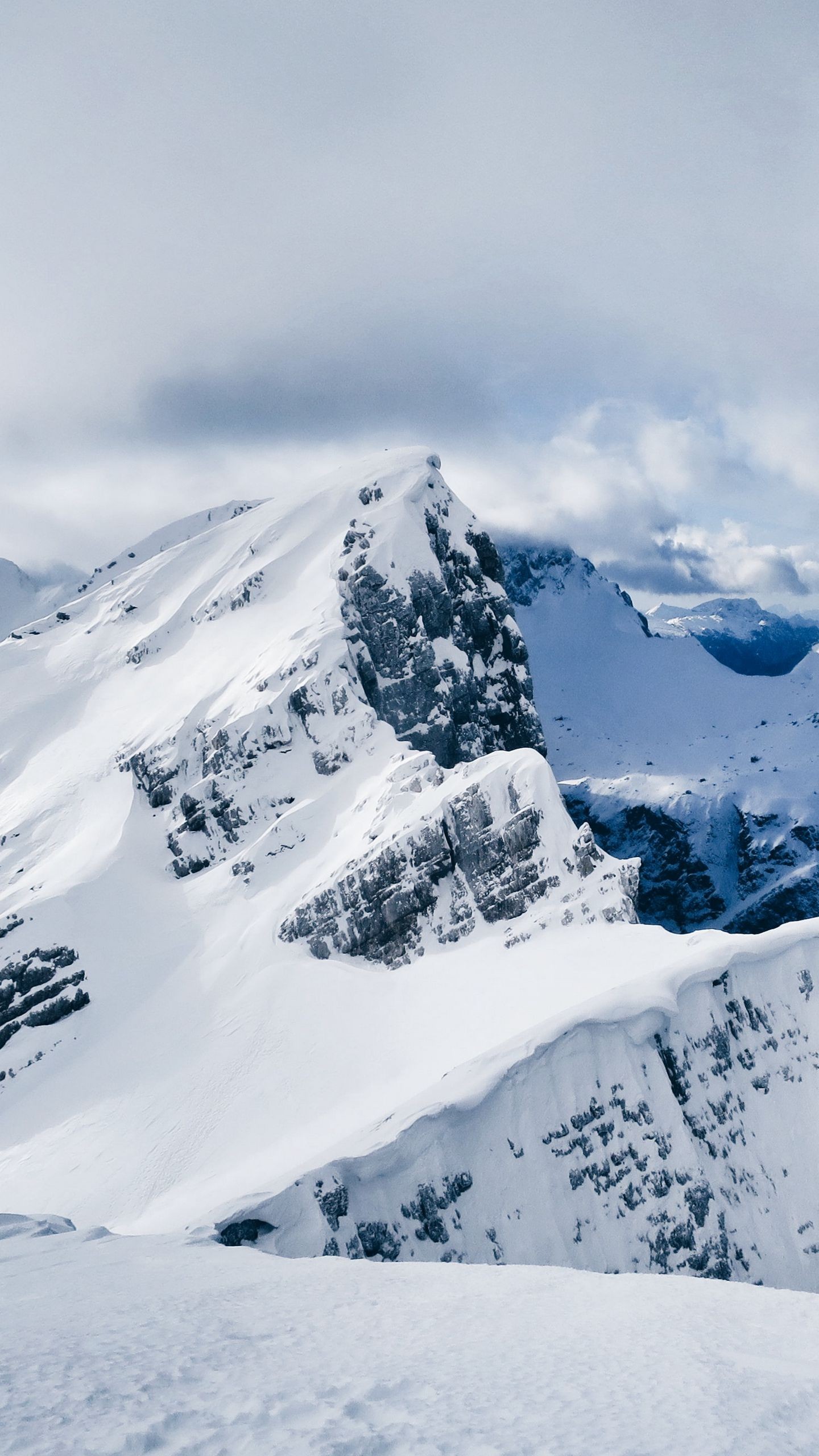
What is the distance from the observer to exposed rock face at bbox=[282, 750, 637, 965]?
2517 inches

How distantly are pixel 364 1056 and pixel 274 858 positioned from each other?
30250 millimetres

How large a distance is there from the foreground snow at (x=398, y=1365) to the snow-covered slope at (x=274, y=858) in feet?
81.9

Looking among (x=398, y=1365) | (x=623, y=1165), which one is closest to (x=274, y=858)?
(x=623, y=1165)

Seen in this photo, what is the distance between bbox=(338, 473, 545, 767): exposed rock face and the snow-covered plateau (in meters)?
0.54

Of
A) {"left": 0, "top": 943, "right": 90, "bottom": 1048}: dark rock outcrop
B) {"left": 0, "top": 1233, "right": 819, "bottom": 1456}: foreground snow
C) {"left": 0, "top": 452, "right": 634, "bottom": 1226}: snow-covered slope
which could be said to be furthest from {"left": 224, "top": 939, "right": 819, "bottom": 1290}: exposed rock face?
{"left": 0, "top": 943, "right": 90, "bottom": 1048}: dark rock outcrop

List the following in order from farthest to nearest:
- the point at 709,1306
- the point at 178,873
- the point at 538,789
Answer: the point at 178,873 < the point at 538,789 < the point at 709,1306

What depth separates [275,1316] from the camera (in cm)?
1698

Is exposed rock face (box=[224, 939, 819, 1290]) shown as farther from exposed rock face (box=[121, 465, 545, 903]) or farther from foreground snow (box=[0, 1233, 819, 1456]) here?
exposed rock face (box=[121, 465, 545, 903])

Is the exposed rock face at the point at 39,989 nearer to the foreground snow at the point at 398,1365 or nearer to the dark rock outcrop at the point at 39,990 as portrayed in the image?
the dark rock outcrop at the point at 39,990

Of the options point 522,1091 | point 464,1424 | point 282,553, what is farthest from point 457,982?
point 282,553

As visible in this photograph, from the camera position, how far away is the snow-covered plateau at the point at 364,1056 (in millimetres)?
14016

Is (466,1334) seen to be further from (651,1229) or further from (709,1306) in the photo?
(651,1229)

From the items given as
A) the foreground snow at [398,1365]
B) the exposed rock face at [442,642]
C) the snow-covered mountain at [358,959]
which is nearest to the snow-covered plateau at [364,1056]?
the foreground snow at [398,1365]

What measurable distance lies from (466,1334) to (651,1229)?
25.0 m
